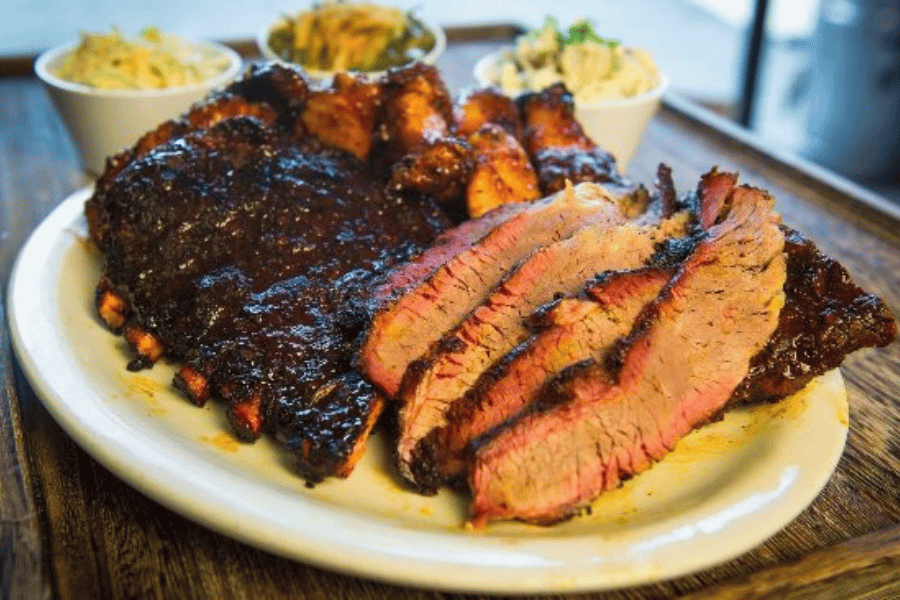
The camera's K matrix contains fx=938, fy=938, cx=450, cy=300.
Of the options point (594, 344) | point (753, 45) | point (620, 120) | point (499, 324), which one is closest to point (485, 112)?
point (620, 120)

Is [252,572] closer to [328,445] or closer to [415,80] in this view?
[328,445]

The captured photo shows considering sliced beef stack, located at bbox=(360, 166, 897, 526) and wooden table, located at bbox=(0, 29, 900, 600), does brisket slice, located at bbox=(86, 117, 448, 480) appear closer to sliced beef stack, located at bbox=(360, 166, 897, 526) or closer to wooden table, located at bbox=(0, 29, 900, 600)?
sliced beef stack, located at bbox=(360, 166, 897, 526)

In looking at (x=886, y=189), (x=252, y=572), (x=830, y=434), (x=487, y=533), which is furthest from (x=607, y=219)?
(x=886, y=189)

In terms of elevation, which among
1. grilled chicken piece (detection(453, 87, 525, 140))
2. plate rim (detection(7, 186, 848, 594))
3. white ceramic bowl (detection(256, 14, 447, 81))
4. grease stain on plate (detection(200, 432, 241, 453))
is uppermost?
grilled chicken piece (detection(453, 87, 525, 140))

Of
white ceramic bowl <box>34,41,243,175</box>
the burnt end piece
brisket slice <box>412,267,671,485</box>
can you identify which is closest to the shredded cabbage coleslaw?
white ceramic bowl <box>34,41,243,175</box>

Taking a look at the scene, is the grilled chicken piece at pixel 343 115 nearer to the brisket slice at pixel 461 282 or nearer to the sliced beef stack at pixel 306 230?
the sliced beef stack at pixel 306 230

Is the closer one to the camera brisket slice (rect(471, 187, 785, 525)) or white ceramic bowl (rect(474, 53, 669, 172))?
brisket slice (rect(471, 187, 785, 525))
